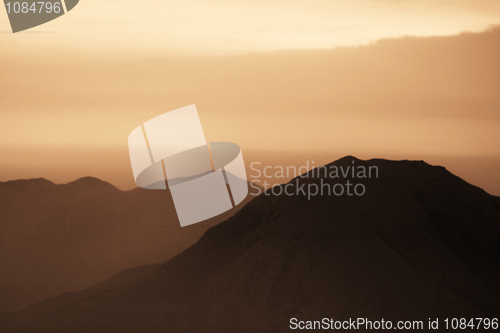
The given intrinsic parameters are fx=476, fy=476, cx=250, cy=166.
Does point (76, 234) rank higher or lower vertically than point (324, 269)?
lower

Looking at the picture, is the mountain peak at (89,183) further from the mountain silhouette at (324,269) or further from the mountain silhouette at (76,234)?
the mountain silhouette at (324,269)

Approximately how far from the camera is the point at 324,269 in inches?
1157

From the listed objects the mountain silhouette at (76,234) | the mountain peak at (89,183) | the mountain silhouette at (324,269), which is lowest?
the mountain silhouette at (76,234)

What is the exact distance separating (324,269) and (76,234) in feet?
150

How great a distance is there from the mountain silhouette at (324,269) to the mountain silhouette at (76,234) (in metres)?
18.2

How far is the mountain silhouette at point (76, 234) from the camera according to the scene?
182 feet

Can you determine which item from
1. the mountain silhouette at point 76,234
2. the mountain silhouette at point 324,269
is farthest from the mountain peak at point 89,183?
the mountain silhouette at point 324,269

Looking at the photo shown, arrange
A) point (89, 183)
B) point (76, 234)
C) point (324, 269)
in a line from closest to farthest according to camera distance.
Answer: point (324, 269)
point (76, 234)
point (89, 183)

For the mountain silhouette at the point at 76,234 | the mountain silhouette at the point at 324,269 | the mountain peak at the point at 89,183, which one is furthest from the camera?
the mountain peak at the point at 89,183

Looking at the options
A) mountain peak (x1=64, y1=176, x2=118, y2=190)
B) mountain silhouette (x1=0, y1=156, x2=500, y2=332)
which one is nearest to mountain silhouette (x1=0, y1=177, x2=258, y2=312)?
mountain peak (x1=64, y1=176, x2=118, y2=190)

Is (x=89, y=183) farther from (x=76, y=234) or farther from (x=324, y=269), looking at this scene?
(x=324, y=269)

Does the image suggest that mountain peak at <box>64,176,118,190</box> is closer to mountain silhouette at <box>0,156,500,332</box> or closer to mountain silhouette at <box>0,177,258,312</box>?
mountain silhouette at <box>0,177,258,312</box>

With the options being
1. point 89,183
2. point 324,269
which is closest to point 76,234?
point 89,183

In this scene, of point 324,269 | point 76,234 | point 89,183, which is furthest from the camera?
point 89,183
